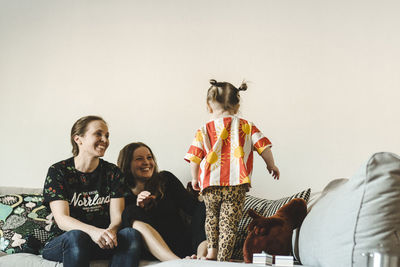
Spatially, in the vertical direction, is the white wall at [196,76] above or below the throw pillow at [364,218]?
above

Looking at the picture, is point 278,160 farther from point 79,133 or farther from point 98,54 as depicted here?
point 98,54

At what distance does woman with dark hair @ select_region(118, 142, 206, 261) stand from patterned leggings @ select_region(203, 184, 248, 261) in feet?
0.71

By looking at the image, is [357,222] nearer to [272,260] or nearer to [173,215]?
[272,260]

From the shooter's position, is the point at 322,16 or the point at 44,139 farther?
the point at 44,139

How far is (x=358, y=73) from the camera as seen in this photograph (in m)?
2.62

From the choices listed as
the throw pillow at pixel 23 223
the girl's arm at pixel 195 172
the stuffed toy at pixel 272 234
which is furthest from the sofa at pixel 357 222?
the throw pillow at pixel 23 223

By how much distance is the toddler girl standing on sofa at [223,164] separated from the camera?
2068 mm

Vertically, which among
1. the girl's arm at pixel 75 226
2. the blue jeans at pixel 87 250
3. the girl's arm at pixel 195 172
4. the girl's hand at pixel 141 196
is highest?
the girl's arm at pixel 195 172

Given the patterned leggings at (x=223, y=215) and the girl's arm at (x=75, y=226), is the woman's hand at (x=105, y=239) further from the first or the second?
the patterned leggings at (x=223, y=215)

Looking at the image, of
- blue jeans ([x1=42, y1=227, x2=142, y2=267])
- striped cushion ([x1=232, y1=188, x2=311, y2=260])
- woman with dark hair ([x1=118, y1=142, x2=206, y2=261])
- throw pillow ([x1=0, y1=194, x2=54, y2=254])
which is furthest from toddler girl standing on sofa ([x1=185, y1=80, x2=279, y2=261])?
throw pillow ([x1=0, y1=194, x2=54, y2=254])

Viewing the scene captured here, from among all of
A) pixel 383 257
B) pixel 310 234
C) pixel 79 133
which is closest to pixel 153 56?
pixel 79 133

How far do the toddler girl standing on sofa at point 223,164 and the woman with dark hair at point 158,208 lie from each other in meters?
0.24

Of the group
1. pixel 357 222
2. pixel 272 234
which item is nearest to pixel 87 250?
pixel 272 234

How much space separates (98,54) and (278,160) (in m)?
1.45
